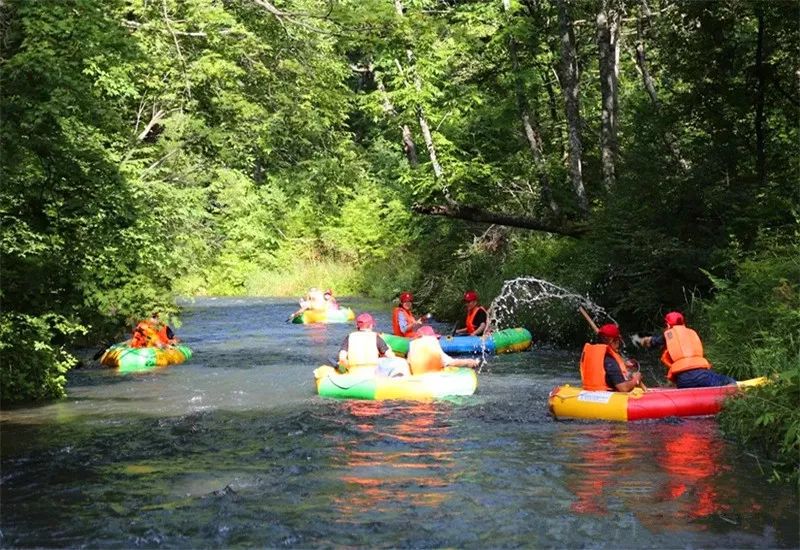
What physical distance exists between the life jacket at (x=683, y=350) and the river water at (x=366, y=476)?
705 millimetres

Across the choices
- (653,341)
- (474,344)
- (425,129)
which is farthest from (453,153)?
(653,341)

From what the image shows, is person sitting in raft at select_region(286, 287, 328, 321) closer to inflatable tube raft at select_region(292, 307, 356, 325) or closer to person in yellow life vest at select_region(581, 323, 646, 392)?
inflatable tube raft at select_region(292, 307, 356, 325)

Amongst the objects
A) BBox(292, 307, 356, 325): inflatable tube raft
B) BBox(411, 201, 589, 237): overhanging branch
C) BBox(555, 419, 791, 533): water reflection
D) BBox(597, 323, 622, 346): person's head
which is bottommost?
BBox(555, 419, 791, 533): water reflection

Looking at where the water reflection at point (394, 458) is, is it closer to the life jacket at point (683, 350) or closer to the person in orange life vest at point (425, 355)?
the person in orange life vest at point (425, 355)

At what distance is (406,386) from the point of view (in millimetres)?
11414

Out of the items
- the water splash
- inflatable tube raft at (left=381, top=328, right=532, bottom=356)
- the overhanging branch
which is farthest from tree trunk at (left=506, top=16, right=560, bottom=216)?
inflatable tube raft at (left=381, top=328, right=532, bottom=356)

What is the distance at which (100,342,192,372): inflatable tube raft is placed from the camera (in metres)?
14.7

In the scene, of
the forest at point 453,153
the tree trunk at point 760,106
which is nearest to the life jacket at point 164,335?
the forest at point 453,153

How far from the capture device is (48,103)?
10.6 metres

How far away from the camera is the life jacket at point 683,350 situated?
1002 cm

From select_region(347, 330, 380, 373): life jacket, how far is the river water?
27.8 inches

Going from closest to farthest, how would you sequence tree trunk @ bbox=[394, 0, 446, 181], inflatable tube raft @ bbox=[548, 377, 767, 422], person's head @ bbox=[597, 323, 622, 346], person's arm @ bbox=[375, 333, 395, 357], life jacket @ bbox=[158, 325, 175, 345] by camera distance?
inflatable tube raft @ bbox=[548, 377, 767, 422] < person's head @ bbox=[597, 323, 622, 346] < person's arm @ bbox=[375, 333, 395, 357] < life jacket @ bbox=[158, 325, 175, 345] < tree trunk @ bbox=[394, 0, 446, 181]

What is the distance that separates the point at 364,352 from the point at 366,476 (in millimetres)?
4247

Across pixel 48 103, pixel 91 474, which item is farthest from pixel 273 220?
pixel 91 474
